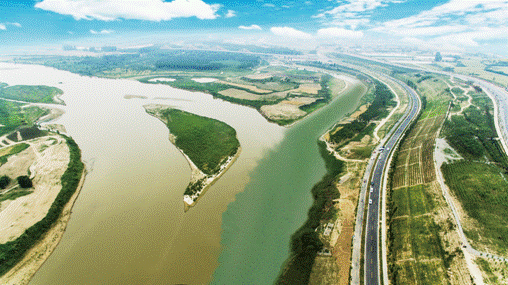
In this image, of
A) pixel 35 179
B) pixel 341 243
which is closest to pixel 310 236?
pixel 341 243

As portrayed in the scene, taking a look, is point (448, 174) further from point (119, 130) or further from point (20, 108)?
point (20, 108)

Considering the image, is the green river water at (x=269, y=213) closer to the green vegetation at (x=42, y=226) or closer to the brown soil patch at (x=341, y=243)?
the brown soil patch at (x=341, y=243)

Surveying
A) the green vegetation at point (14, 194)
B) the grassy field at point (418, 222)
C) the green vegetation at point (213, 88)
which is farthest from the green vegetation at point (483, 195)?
the green vegetation at point (14, 194)

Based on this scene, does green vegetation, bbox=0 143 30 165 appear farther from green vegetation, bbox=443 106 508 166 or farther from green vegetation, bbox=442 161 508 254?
green vegetation, bbox=443 106 508 166

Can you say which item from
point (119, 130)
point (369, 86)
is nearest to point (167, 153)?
point (119, 130)

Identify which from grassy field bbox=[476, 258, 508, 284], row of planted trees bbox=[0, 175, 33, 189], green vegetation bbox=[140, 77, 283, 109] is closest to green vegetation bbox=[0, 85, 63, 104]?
green vegetation bbox=[140, 77, 283, 109]

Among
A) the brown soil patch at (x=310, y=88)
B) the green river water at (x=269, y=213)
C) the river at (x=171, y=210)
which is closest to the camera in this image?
the river at (x=171, y=210)

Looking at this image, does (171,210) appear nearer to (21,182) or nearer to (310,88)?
(21,182)
